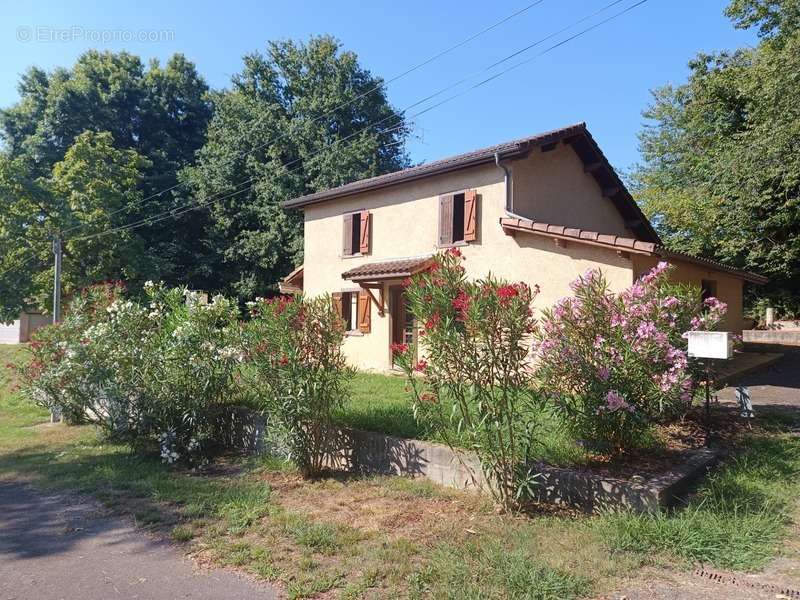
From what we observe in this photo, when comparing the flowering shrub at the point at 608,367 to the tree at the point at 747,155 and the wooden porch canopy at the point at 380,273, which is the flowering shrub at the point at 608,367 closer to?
the wooden porch canopy at the point at 380,273

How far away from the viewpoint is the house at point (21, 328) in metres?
26.4

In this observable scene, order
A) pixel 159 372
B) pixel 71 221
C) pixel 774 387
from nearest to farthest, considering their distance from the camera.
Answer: pixel 159 372 → pixel 774 387 → pixel 71 221

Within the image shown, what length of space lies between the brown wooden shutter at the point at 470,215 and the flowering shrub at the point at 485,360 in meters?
7.13

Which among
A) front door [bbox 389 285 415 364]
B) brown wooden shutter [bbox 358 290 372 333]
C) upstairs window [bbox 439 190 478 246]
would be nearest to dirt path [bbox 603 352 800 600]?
upstairs window [bbox 439 190 478 246]

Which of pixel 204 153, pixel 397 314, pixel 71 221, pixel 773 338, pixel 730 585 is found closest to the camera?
pixel 730 585

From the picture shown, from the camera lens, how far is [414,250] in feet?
43.5

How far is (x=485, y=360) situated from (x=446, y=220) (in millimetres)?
8188

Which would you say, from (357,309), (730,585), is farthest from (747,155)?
(730,585)

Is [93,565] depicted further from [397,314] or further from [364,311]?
[364,311]

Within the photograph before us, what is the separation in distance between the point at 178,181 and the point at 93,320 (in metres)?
20.5

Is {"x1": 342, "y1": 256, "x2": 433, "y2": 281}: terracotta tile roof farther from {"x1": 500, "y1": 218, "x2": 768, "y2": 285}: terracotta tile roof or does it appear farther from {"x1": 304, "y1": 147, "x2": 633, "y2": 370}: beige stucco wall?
{"x1": 500, "y1": 218, "x2": 768, "y2": 285}: terracotta tile roof

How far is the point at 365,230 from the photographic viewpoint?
47.0 feet

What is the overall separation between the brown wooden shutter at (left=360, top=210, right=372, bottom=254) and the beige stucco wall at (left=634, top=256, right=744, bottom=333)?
7.29m

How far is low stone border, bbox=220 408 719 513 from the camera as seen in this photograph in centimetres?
442
